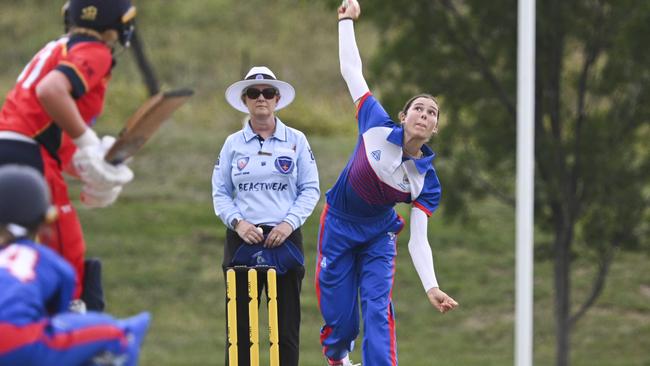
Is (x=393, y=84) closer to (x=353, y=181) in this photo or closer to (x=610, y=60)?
(x=610, y=60)

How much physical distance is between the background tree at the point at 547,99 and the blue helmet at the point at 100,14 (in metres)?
8.29

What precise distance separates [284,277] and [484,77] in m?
7.82

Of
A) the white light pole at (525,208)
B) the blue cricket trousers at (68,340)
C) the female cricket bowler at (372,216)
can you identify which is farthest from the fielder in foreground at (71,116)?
the white light pole at (525,208)

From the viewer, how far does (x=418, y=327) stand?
18.8 metres

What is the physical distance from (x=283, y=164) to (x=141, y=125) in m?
1.76

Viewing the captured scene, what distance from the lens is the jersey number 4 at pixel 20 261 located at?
5.33 metres

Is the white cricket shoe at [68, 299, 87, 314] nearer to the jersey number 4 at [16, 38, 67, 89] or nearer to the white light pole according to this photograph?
the jersey number 4 at [16, 38, 67, 89]

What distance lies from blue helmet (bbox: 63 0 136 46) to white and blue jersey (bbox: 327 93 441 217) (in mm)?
1872

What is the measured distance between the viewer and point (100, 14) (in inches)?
268

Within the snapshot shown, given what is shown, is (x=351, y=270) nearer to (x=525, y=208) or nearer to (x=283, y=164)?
(x=283, y=164)

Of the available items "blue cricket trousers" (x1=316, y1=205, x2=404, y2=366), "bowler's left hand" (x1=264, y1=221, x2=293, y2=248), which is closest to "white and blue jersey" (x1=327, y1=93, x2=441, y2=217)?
"blue cricket trousers" (x1=316, y1=205, x2=404, y2=366)

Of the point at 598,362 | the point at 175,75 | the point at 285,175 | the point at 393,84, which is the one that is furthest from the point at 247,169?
the point at 175,75

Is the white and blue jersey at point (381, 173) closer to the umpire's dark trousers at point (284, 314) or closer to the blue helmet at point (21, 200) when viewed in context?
the umpire's dark trousers at point (284, 314)

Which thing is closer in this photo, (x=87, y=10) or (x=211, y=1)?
(x=87, y=10)
